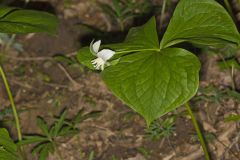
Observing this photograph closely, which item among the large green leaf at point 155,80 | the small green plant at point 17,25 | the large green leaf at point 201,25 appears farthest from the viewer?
the small green plant at point 17,25

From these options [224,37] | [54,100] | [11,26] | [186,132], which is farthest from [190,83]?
[54,100]

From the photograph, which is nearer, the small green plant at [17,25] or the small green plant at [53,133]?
the small green plant at [17,25]

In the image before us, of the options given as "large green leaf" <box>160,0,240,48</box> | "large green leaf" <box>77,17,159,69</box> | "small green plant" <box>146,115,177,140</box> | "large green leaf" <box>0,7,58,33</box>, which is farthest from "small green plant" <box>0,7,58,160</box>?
"small green plant" <box>146,115,177,140</box>

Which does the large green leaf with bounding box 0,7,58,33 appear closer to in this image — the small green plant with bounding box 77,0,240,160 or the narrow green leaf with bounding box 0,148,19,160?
the small green plant with bounding box 77,0,240,160

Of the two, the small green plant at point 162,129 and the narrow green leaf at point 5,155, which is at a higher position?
the narrow green leaf at point 5,155

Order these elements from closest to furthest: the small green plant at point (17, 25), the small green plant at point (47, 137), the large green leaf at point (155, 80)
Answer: the large green leaf at point (155, 80), the small green plant at point (17, 25), the small green plant at point (47, 137)

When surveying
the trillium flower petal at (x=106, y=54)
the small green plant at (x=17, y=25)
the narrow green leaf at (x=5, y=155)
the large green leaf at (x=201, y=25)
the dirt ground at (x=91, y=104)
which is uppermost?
the large green leaf at (x=201, y=25)

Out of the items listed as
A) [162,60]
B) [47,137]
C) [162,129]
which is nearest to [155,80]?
[162,60]

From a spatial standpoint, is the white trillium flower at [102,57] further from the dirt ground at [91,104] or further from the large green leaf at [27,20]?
the dirt ground at [91,104]

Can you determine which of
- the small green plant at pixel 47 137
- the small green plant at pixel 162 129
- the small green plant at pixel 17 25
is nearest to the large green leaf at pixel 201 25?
the small green plant at pixel 17 25

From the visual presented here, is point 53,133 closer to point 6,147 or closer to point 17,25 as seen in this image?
point 6,147
